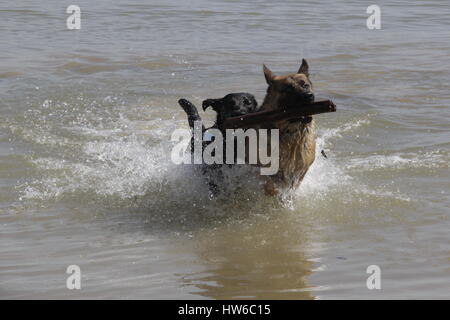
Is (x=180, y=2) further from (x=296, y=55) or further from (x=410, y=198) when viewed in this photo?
(x=410, y=198)

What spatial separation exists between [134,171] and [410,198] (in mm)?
2908

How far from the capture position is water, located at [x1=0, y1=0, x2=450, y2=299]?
602 cm

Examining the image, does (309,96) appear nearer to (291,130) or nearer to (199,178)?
(291,130)

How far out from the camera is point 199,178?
7.89m

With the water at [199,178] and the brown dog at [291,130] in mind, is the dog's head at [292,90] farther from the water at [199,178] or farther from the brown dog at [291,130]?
the water at [199,178]

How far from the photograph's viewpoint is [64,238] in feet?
22.6

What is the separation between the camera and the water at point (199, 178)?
19.8 feet

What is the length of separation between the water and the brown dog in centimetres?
31

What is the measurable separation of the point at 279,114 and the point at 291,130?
31 cm

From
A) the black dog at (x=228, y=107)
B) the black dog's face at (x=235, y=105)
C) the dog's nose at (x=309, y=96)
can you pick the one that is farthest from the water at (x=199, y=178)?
the dog's nose at (x=309, y=96)

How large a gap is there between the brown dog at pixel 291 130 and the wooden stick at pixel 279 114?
7 cm

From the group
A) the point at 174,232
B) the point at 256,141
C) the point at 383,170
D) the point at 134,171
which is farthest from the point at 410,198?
the point at 134,171

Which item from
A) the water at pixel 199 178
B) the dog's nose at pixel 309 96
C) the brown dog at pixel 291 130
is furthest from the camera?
the brown dog at pixel 291 130

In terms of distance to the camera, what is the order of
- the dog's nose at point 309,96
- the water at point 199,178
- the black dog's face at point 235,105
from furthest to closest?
the black dog's face at point 235,105
the dog's nose at point 309,96
the water at point 199,178
